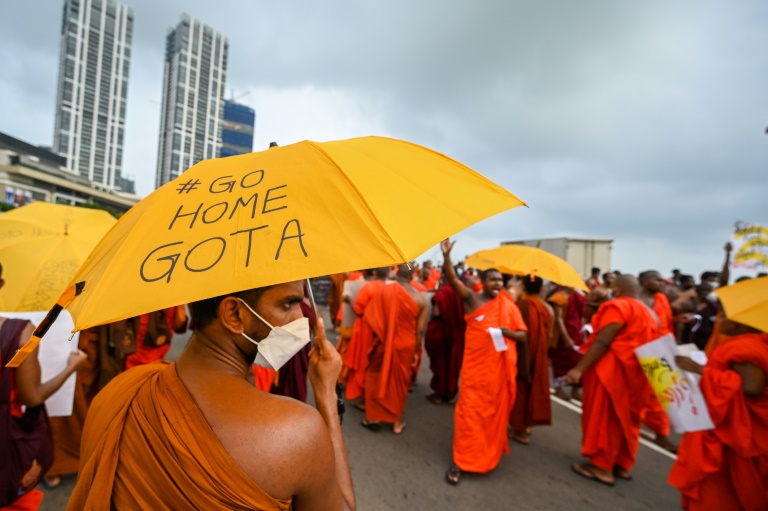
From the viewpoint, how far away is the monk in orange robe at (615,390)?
3561mm

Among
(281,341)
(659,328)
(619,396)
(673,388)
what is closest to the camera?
(281,341)

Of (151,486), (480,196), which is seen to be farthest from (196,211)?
(480,196)

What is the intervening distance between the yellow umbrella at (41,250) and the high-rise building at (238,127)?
162 ft

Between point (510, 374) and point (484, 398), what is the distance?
1.14 ft

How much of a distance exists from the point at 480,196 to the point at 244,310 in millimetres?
933

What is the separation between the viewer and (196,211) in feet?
3.63

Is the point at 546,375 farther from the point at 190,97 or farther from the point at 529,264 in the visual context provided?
the point at 190,97

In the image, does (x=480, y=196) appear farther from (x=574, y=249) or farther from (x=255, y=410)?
(x=574, y=249)

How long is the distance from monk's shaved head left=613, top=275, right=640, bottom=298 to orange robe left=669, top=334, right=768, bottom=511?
1.14 m

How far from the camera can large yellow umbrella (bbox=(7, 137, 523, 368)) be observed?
0.93m

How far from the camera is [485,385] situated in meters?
3.60

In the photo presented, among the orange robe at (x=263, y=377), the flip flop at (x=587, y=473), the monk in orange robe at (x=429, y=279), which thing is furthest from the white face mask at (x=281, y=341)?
the monk in orange robe at (x=429, y=279)

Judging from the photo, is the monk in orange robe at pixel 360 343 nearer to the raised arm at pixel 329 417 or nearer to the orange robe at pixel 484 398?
the orange robe at pixel 484 398

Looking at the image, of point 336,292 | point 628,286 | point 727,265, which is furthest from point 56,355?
point 727,265
